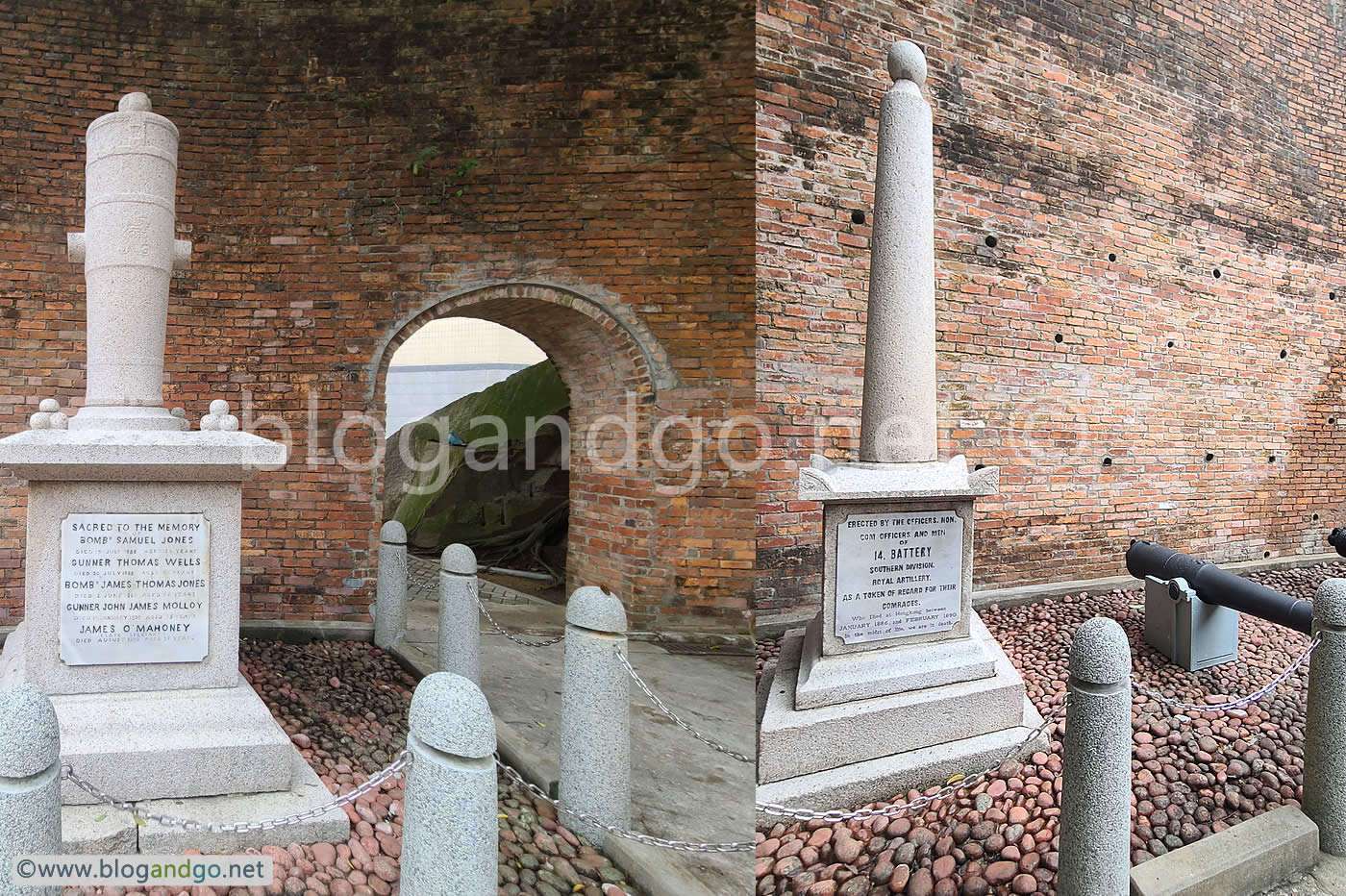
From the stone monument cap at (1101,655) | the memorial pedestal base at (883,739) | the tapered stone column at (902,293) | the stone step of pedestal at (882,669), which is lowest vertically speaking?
the memorial pedestal base at (883,739)

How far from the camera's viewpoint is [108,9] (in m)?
6.11

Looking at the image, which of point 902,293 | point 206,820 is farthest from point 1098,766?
point 206,820

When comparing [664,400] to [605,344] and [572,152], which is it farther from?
[572,152]

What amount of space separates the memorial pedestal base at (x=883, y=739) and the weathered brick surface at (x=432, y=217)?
2924 millimetres

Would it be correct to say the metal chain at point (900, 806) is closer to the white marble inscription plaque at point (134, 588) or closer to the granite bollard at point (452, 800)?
the granite bollard at point (452, 800)

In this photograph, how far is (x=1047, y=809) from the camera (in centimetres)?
325

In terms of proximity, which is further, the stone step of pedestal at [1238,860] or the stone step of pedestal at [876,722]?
the stone step of pedestal at [876,722]

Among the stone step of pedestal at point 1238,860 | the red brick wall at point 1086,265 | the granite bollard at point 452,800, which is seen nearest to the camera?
the granite bollard at point 452,800

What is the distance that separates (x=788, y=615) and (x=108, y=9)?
6.90 meters

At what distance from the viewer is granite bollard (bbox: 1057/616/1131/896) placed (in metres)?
2.42

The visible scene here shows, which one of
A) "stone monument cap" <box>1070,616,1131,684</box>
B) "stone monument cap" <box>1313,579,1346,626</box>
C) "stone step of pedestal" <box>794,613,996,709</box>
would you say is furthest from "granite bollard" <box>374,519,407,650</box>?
"stone monument cap" <box>1313,579,1346,626</box>

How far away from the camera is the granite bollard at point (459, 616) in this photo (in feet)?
15.3

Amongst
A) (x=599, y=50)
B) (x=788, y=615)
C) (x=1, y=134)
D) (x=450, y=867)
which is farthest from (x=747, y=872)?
(x=1, y=134)

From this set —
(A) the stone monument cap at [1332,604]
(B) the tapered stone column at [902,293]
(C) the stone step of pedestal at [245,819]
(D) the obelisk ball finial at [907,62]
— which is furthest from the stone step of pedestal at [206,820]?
(D) the obelisk ball finial at [907,62]
